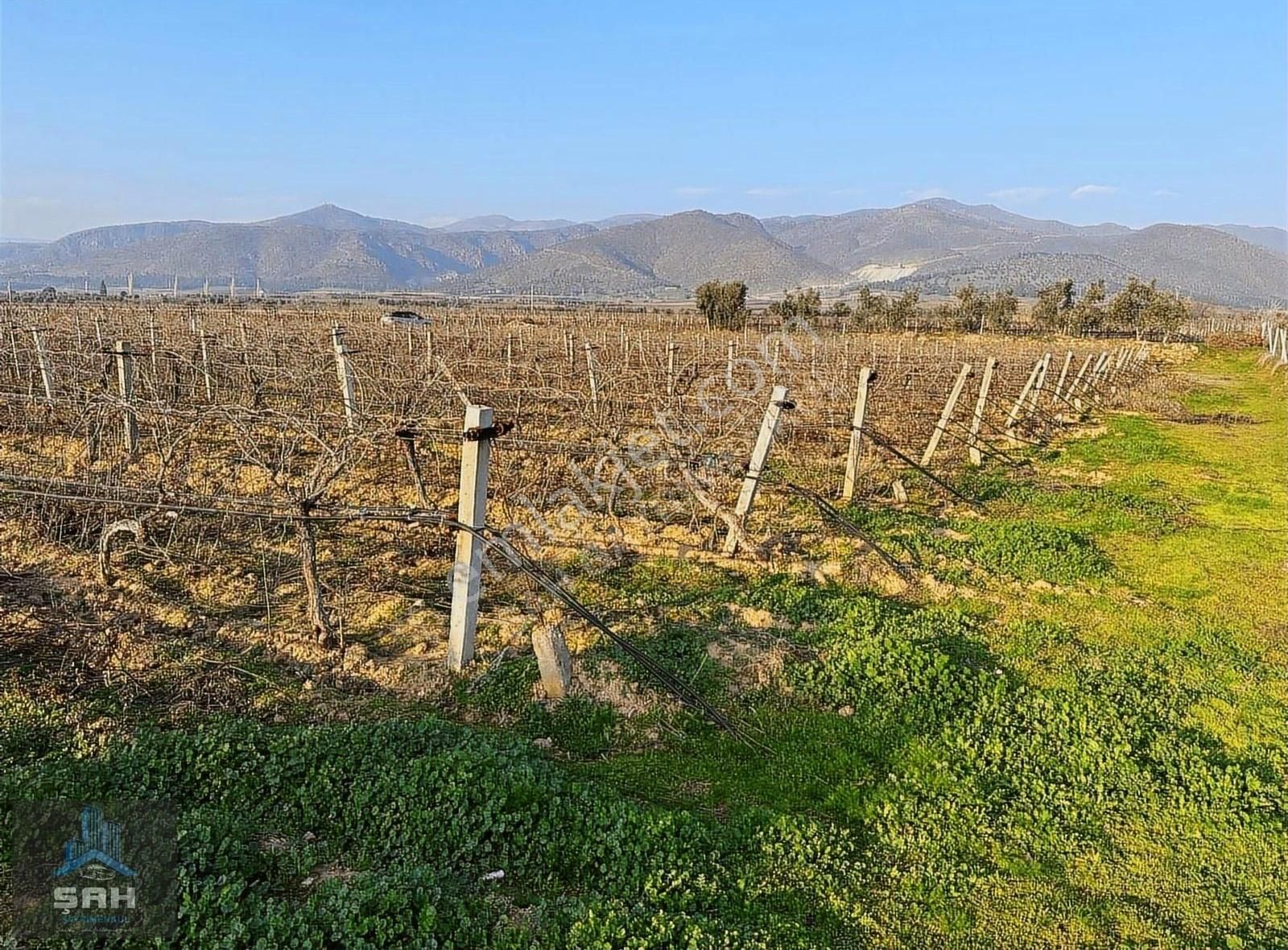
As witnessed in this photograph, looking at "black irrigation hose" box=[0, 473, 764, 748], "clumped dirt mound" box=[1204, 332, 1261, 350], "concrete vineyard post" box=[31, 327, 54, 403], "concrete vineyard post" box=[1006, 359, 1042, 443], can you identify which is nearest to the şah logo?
"black irrigation hose" box=[0, 473, 764, 748]

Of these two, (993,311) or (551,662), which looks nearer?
(551,662)

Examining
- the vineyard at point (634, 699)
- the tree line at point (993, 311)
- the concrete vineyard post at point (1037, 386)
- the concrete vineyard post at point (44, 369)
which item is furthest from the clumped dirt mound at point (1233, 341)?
the concrete vineyard post at point (44, 369)

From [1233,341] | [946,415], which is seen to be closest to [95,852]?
[946,415]

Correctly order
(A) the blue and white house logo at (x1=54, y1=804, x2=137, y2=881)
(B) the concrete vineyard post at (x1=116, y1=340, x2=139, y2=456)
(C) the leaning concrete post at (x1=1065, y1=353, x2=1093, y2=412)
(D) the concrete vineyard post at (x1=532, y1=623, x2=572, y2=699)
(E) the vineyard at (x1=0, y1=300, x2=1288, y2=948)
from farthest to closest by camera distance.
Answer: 1. (C) the leaning concrete post at (x1=1065, y1=353, x2=1093, y2=412)
2. (B) the concrete vineyard post at (x1=116, y1=340, x2=139, y2=456)
3. (D) the concrete vineyard post at (x1=532, y1=623, x2=572, y2=699)
4. (E) the vineyard at (x1=0, y1=300, x2=1288, y2=948)
5. (A) the blue and white house logo at (x1=54, y1=804, x2=137, y2=881)

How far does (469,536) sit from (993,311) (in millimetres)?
50415

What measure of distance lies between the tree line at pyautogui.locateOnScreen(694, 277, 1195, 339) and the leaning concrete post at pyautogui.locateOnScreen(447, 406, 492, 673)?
3998cm

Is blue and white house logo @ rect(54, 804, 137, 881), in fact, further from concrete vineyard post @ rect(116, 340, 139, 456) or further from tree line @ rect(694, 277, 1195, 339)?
tree line @ rect(694, 277, 1195, 339)

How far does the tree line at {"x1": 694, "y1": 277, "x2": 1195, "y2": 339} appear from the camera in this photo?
43.6 meters

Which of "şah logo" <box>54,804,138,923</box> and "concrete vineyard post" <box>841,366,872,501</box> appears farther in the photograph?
"concrete vineyard post" <box>841,366,872,501</box>

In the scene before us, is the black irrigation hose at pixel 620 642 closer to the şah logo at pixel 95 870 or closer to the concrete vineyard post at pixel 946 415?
the şah logo at pixel 95 870

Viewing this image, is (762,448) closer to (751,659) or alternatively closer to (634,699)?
(751,659)

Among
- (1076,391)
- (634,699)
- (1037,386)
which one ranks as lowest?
(634,699)

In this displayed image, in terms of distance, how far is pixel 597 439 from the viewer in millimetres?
9250

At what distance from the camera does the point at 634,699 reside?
5090mm
